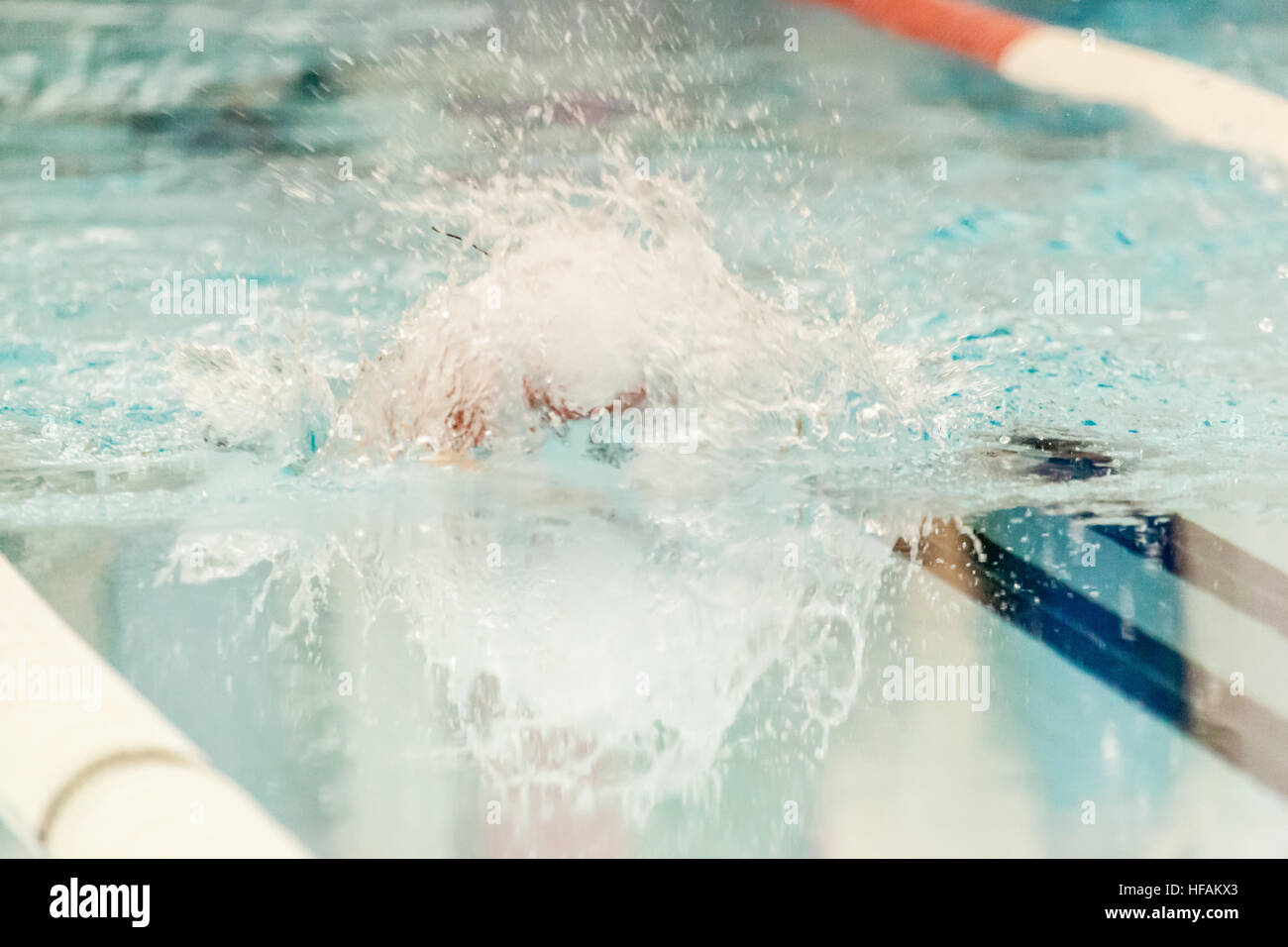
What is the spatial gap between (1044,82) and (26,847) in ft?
13.3

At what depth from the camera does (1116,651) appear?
1.83 meters

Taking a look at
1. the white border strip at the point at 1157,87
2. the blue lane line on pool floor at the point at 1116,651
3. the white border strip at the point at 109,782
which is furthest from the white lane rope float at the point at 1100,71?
the white border strip at the point at 109,782

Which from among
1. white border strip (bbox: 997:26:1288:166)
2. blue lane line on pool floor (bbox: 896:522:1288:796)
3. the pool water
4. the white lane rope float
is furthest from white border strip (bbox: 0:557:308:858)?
white border strip (bbox: 997:26:1288:166)

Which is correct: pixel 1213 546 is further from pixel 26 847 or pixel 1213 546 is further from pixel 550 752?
pixel 26 847

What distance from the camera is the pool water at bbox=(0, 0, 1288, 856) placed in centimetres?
148

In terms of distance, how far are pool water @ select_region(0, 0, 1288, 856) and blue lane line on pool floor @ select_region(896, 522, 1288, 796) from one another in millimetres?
50

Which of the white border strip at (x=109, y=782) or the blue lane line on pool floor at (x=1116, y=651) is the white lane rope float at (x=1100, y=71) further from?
the white border strip at (x=109, y=782)

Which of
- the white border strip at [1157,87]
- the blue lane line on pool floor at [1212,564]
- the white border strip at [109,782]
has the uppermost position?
the white border strip at [1157,87]

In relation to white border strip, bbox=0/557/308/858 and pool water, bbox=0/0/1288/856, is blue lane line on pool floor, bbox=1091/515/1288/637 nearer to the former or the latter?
pool water, bbox=0/0/1288/856

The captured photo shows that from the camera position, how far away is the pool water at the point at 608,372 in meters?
1.48

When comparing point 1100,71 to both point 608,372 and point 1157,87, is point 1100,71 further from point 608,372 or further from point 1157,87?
→ point 608,372

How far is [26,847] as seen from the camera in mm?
1349

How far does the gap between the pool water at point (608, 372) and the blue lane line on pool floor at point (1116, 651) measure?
0.16ft

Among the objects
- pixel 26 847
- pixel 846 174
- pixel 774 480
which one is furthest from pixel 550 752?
pixel 846 174
